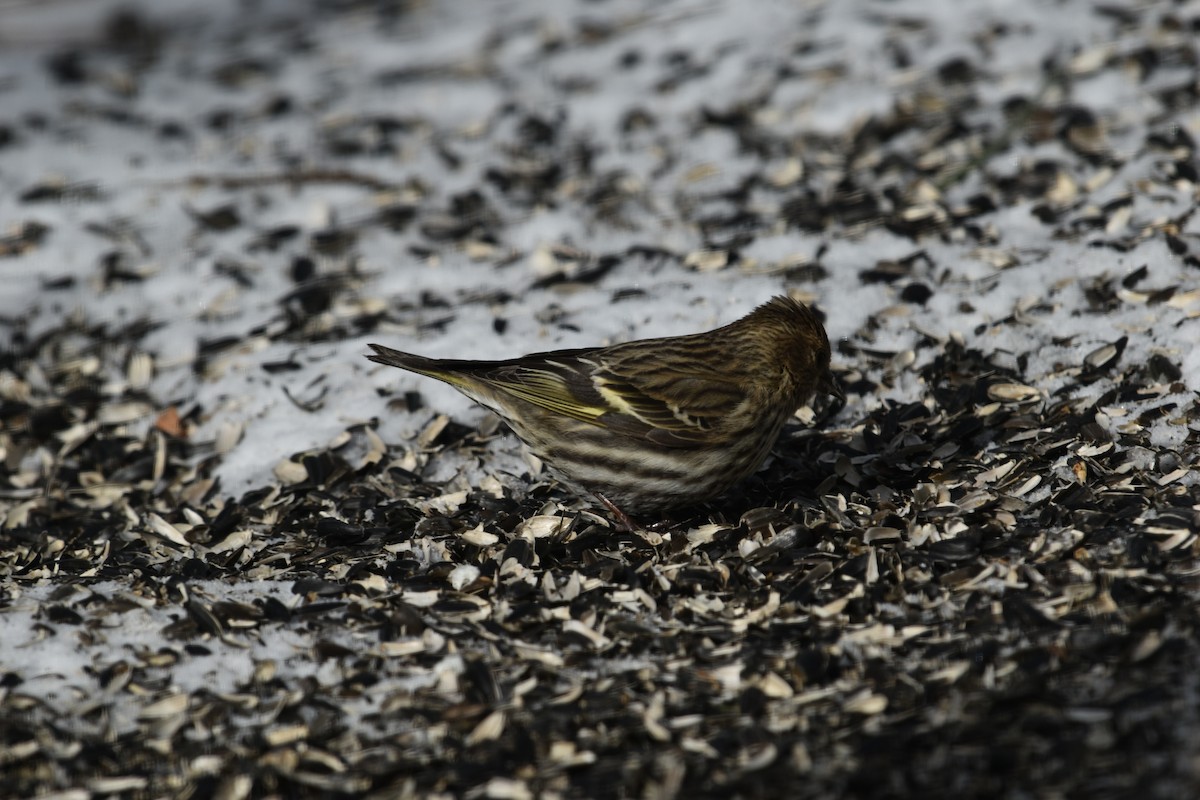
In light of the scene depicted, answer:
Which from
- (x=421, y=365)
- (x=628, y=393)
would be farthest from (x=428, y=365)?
(x=628, y=393)

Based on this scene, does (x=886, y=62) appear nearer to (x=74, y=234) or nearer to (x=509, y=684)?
(x=74, y=234)

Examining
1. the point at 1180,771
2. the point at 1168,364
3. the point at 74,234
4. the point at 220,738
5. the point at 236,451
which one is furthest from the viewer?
the point at 74,234

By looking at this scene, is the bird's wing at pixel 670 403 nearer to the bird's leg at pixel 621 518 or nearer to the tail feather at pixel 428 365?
the bird's leg at pixel 621 518

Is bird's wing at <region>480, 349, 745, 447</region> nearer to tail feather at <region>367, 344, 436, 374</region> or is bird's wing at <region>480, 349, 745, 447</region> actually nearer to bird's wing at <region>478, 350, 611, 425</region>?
bird's wing at <region>478, 350, 611, 425</region>

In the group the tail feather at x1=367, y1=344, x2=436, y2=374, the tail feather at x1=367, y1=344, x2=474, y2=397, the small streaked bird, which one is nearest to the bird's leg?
the small streaked bird

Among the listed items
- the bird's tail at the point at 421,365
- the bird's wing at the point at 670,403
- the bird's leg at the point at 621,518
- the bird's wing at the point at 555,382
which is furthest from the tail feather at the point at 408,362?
the bird's leg at the point at 621,518

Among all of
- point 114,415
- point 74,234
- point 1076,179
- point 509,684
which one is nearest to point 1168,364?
point 1076,179

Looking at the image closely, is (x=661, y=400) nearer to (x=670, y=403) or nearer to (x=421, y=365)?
(x=670, y=403)

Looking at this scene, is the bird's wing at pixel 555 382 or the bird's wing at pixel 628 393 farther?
the bird's wing at pixel 555 382
